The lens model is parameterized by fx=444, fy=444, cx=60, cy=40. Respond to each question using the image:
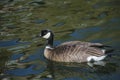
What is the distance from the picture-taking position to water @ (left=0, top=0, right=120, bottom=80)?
1210cm

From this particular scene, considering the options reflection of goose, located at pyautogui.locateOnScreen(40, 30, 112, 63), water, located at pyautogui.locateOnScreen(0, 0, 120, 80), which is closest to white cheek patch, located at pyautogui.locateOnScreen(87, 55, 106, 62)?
reflection of goose, located at pyautogui.locateOnScreen(40, 30, 112, 63)

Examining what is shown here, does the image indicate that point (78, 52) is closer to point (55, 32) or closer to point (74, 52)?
point (74, 52)

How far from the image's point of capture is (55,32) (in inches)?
613

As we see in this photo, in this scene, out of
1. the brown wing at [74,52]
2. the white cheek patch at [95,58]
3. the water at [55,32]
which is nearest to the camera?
the water at [55,32]

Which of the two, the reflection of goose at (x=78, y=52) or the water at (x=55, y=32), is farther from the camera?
the reflection of goose at (x=78, y=52)

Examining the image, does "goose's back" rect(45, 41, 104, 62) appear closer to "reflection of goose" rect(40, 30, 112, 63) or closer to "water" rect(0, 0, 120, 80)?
"reflection of goose" rect(40, 30, 112, 63)

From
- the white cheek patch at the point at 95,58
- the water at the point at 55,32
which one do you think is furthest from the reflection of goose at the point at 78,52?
the water at the point at 55,32

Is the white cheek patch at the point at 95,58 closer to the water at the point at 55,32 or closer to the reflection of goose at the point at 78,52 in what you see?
the reflection of goose at the point at 78,52

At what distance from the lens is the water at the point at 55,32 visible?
39.7ft

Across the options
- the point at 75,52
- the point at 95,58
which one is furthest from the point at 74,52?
the point at 95,58

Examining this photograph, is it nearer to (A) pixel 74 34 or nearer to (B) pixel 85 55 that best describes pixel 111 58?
(B) pixel 85 55

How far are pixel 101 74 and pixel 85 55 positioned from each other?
1.06m

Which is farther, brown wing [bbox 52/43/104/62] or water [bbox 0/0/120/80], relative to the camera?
brown wing [bbox 52/43/104/62]

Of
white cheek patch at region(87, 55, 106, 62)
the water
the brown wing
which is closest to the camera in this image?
the water
